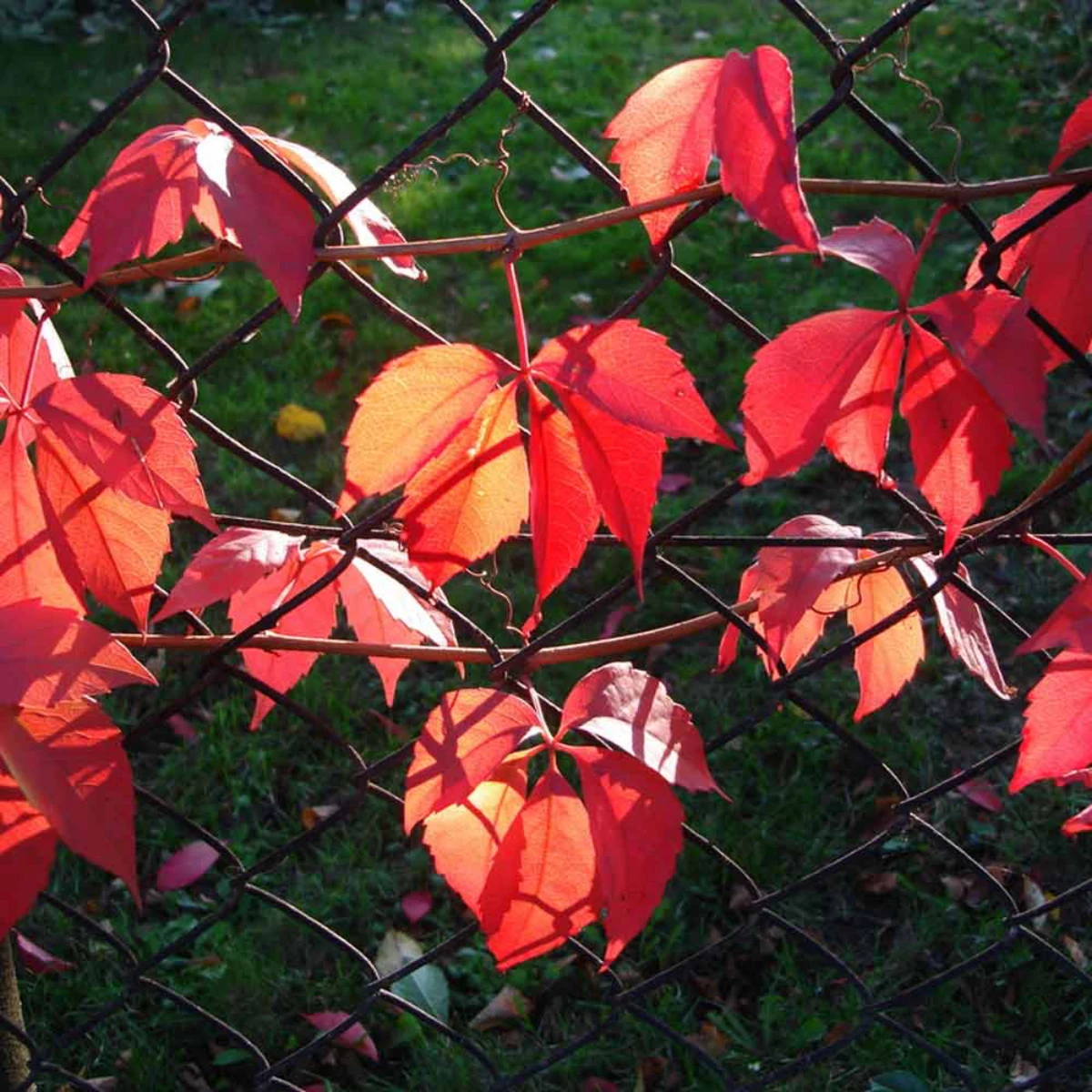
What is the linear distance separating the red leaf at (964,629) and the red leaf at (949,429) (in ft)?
0.60

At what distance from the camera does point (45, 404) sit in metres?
0.78

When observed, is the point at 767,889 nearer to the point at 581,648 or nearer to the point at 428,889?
the point at 428,889

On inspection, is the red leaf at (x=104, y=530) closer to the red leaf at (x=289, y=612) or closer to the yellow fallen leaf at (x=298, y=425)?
the red leaf at (x=289, y=612)

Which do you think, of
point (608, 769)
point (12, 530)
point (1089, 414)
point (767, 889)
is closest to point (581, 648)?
point (608, 769)

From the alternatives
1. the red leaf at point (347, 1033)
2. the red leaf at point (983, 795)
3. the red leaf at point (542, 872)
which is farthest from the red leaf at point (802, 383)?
the red leaf at point (983, 795)

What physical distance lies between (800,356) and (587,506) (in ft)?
0.54

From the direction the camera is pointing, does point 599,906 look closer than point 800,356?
No

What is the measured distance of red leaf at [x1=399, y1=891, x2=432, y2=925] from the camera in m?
1.80

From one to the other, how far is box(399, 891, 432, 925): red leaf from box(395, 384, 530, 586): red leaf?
1125mm

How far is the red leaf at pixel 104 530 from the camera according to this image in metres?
0.81

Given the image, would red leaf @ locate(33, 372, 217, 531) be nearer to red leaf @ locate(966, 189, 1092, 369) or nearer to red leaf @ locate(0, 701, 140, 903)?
red leaf @ locate(0, 701, 140, 903)

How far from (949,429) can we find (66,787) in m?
0.63

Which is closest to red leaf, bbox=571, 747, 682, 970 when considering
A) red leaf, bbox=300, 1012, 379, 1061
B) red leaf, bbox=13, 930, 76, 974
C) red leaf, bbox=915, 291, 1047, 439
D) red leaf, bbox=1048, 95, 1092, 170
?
red leaf, bbox=915, 291, 1047, 439

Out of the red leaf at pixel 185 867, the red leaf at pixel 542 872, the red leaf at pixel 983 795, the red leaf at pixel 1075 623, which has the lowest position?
the red leaf at pixel 983 795
